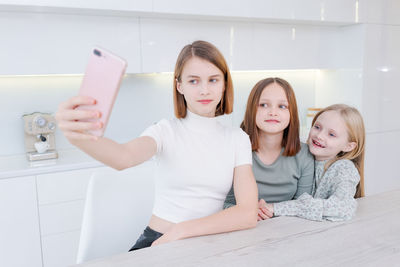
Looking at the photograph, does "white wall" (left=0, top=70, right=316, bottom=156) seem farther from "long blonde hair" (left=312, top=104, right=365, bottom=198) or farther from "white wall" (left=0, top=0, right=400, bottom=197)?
"long blonde hair" (left=312, top=104, right=365, bottom=198)

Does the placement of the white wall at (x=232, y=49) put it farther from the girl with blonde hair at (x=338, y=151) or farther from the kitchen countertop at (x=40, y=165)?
the girl with blonde hair at (x=338, y=151)

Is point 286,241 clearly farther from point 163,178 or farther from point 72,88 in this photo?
point 72,88

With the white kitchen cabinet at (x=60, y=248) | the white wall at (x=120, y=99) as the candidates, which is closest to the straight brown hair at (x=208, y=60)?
the white kitchen cabinet at (x=60, y=248)

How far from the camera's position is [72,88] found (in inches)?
93.0

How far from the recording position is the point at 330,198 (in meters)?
1.04

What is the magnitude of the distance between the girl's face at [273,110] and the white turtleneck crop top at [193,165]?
0.15 meters

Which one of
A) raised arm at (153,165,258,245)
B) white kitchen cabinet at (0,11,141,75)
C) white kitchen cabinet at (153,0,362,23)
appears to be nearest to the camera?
raised arm at (153,165,258,245)

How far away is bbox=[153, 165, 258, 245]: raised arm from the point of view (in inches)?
34.9

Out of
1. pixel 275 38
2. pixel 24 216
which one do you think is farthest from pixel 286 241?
pixel 275 38

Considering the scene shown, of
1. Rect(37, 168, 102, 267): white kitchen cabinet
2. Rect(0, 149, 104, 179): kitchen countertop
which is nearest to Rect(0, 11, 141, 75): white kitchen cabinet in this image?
Rect(0, 149, 104, 179): kitchen countertop

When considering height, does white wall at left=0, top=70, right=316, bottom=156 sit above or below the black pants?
above

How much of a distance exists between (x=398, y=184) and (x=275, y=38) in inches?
64.3

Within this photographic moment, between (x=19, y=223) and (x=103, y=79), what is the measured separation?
1.56 meters

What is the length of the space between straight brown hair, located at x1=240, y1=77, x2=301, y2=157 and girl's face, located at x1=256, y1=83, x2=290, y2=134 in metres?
0.02
